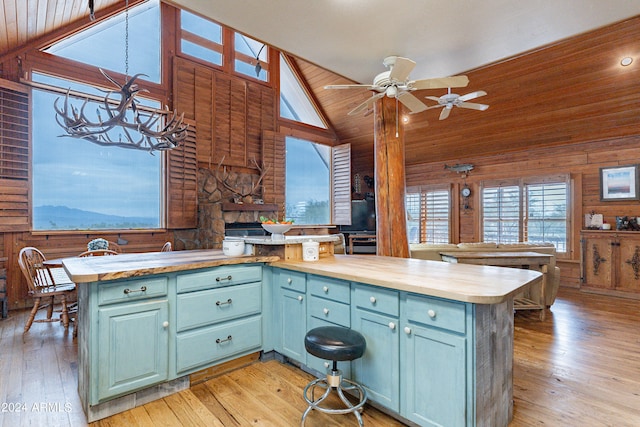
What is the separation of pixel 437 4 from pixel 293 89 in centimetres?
558

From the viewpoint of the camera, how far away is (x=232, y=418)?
210 cm

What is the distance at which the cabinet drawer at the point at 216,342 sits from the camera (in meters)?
2.38

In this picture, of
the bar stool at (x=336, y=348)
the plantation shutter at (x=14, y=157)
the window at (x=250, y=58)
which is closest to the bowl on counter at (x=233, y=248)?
the bar stool at (x=336, y=348)

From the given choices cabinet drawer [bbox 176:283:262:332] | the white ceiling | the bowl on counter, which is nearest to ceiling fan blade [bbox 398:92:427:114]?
the white ceiling

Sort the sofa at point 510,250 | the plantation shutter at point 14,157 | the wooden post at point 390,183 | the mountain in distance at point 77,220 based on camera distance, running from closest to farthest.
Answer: the wooden post at point 390,183
the plantation shutter at point 14,157
the sofa at point 510,250
the mountain in distance at point 77,220

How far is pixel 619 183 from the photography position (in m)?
5.47

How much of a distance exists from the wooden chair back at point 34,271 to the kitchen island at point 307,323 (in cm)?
189

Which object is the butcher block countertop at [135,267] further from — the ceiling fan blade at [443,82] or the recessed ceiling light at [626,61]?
the recessed ceiling light at [626,61]

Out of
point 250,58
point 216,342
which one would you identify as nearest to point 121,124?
point 216,342

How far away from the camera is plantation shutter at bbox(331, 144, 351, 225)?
309 inches

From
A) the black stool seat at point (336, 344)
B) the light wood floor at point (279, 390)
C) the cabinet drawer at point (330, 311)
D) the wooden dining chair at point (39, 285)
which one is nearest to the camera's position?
the black stool seat at point (336, 344)

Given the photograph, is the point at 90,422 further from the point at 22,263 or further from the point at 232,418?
the point at 22,263

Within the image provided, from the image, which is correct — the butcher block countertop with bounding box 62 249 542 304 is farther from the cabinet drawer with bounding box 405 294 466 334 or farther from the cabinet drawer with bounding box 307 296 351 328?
the cabinet drawer with bounding box 307 296 351 328

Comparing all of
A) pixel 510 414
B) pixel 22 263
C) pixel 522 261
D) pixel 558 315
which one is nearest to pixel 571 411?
pixel 510 414
